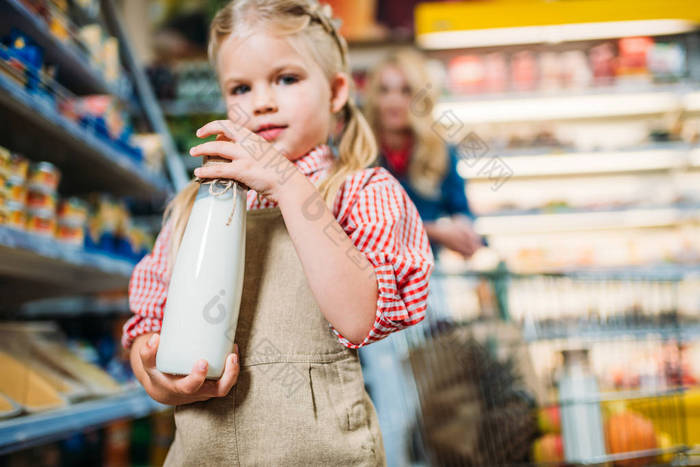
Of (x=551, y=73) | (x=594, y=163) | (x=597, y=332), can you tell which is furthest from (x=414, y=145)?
(x=594, y=163)

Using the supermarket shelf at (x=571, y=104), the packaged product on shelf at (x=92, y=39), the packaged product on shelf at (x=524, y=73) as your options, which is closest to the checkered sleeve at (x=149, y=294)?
the packaged product on shelf at (x=92, y=39)

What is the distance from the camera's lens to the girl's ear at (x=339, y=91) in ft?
3.30

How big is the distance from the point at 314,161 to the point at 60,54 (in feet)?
4.52

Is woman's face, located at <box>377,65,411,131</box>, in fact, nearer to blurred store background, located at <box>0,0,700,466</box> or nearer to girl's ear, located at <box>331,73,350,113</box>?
blurred store background, located at <box>0,0,700,466</box>

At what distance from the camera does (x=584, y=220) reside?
12.9 ft

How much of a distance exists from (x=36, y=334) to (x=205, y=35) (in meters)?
3.28

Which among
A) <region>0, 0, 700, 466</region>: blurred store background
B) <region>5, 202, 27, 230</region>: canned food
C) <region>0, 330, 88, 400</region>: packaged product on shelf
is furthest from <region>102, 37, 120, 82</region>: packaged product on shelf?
<region>0, 330, 88, 400</region>: packaged product on shelf

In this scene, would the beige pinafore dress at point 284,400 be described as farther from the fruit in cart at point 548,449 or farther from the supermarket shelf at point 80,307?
the supermarket shelf at point 80,307

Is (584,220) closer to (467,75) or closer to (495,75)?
(495,75)

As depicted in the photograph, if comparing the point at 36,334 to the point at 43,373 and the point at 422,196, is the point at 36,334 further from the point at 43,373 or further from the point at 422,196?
the point at 422,196

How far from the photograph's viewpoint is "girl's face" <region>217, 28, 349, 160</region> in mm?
878

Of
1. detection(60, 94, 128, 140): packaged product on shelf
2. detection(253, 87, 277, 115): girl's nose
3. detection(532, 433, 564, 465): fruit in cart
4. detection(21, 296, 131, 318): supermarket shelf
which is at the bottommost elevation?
detection(532, 433, 564, 465): fruit in cart

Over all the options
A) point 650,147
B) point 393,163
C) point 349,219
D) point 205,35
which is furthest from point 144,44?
point 349,219

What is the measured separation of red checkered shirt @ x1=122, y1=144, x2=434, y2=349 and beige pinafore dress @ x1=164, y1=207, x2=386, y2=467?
0.06m
